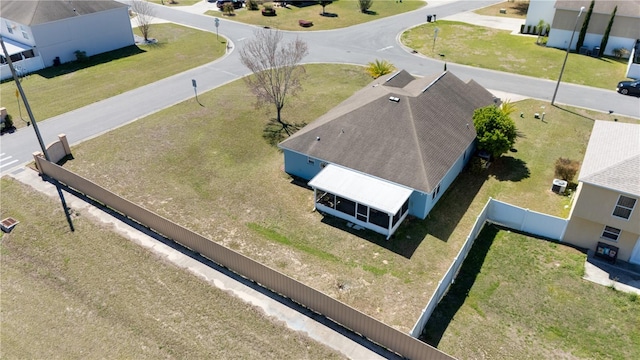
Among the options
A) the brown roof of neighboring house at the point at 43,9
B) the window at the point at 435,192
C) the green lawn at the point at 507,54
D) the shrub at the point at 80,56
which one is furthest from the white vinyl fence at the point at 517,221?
the brown roof of neighboring house at the point at 43,9

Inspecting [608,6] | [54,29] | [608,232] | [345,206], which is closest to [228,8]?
[54,29]

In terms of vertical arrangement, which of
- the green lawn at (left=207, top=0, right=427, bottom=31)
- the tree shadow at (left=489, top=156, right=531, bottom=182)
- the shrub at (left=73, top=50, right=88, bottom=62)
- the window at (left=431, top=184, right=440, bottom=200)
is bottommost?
the tree shadow at (left=489, top=156, right=531, bottom=182)

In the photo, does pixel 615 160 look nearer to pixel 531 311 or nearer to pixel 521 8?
pixel 531 311

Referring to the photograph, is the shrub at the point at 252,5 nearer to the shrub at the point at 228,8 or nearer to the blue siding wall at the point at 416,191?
the shrub at the point at 228,8

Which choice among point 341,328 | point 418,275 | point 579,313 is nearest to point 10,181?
point 341,328

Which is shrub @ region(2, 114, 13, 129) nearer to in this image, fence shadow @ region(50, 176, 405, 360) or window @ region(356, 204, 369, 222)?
fence shadow @ region(50, 176, 405, 360)

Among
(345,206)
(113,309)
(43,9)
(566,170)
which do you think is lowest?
(113,309)

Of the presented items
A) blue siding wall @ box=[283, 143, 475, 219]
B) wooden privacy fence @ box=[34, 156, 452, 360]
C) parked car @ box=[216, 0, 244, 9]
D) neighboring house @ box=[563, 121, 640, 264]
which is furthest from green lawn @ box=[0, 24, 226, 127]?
neighboring house @ box=[563, 121, 640, 264]
